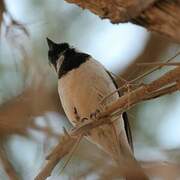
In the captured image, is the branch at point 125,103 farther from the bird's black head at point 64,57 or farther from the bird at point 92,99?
the bird's black head at point 64,57

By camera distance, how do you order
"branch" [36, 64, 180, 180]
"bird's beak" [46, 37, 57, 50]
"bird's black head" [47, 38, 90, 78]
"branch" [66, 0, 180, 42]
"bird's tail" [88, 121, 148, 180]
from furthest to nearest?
"bird's beak" [46, 37, 57, 50] → "bird's black head" [47, 38, 90, 78] → "bird's tail" [88, 121, 148, 180] → "branch" [36, 64, 180, 180] → "branch" [66, 0, 180, 42]

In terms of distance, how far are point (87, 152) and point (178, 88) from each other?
30 cm

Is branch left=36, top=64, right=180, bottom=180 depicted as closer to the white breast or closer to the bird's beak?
the white breast

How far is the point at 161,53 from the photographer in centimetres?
260

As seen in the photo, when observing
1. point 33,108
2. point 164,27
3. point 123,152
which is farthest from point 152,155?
point 123,152

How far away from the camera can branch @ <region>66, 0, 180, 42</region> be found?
3.48ft

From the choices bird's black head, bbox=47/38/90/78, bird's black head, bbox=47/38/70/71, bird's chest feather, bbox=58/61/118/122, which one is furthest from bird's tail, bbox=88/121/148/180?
bird's black head, bbox=47/38/70/71

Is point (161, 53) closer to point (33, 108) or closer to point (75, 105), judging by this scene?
point (75, 105)

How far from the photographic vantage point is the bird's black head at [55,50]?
9.29 feet

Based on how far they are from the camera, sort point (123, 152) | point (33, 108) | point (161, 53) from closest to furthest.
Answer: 1. point (33, 108)
2. point (123, 152)
3. point (161, 53)

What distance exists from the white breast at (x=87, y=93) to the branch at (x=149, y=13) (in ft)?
3.53

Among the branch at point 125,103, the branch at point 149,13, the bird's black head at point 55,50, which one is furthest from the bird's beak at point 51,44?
the branch at point 149,13

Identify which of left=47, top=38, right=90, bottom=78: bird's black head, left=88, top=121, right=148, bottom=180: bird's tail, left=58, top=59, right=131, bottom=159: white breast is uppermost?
left=47, top=38, right=90, bottom=78: bird's black head

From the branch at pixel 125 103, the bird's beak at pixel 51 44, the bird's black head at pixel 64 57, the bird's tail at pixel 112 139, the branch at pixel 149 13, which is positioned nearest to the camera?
the branch at pixel 149 13
